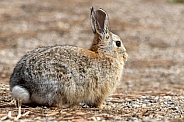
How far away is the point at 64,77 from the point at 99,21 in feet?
4.45

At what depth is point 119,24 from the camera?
22.1 metres

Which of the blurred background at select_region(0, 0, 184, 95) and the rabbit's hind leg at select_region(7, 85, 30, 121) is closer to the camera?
the rabbit's hind leg at select_region(7, 85, 30, 121)

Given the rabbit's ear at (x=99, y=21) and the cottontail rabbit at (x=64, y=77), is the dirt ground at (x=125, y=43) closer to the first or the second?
the cottontail rabbit at (x=64, y=77)

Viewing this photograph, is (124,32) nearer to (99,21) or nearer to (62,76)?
(99,21)

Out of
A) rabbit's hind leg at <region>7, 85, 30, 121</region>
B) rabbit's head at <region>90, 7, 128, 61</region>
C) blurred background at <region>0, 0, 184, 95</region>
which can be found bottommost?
rabbit's hind leg at <region>7, 85, 30, 121</region>

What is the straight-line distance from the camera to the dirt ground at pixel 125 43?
7082 millimetres

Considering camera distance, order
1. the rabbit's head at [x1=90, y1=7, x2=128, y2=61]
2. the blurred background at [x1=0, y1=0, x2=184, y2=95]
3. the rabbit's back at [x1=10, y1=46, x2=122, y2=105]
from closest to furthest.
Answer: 1. the rabbit's back at [x1=10, y1=46, x2=122, y2=105]
2. the rabbit's head at [x1=90, y1=7, x2=128, y2=61]
3. the blurred background at [x1=0, y1=0, x2=184, y2=95]

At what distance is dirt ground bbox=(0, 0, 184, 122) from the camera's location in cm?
708

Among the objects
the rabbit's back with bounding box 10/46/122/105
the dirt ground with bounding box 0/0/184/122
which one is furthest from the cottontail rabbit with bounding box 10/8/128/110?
the dirt ground with bounding box 0/0/184/122

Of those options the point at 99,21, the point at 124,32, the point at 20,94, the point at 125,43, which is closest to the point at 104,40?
the point at 99,21

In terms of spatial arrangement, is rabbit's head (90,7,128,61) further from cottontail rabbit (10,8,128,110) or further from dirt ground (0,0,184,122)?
dirt ground (0,0,184,122)

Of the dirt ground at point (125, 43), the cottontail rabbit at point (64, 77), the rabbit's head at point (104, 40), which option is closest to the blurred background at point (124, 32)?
the dirt ground at point (125, 43)

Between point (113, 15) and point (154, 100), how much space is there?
50.0 feet

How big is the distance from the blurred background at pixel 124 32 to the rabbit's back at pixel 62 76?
407 cm
